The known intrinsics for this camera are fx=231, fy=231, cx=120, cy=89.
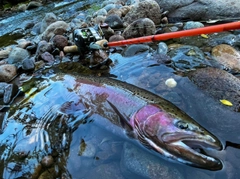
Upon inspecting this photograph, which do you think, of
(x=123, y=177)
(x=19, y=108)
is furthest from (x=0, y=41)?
(x=123, y=177)

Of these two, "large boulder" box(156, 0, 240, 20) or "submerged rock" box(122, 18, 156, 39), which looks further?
"large boulder" box(156, 0, 240, 20)

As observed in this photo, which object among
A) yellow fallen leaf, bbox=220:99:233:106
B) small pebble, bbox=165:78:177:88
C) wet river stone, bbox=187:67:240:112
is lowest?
small pebble, bbox=165:78:177:88

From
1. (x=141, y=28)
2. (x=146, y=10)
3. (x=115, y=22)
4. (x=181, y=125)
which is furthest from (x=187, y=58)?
(x=115, y=22)

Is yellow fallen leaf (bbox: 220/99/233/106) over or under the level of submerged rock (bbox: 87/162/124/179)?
over

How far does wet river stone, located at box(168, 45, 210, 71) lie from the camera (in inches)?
173

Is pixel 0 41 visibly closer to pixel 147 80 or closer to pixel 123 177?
pixel 147 80

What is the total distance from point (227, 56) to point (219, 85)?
1.29m

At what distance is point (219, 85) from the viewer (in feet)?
11.3

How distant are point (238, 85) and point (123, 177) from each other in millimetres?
2116

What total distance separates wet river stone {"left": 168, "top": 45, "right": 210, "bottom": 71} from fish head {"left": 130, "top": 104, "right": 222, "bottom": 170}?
1.70 metres

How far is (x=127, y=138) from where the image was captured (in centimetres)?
309

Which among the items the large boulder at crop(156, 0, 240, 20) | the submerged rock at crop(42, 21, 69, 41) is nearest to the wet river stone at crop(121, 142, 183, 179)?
the submerged rock at crop(42, 21, 69, 41)

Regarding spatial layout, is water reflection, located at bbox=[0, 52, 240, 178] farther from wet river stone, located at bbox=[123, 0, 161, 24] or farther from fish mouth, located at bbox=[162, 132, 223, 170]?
wet river stone, located at bbox=[123, 0, 161, 24]

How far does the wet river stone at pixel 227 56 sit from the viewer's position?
4.17 meters
